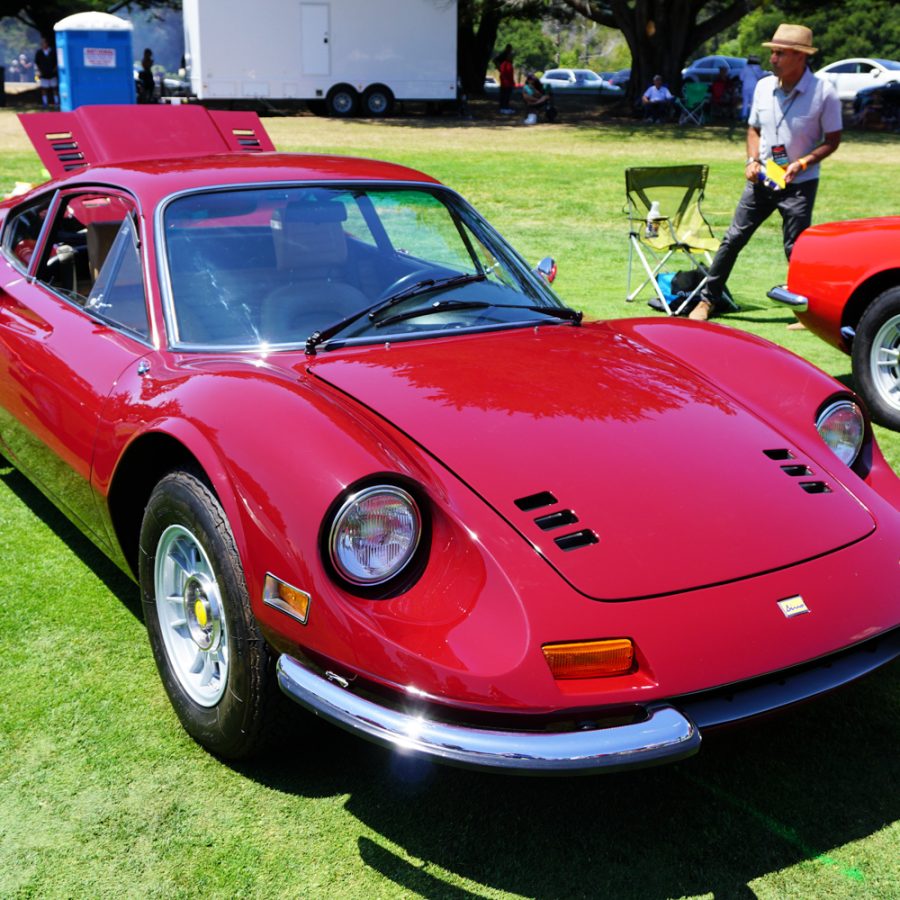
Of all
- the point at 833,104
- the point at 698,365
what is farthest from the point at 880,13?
the point at 698,365

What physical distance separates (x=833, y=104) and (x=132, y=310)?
538cm

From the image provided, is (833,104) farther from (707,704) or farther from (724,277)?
(707,704)

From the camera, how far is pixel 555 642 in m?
2.19

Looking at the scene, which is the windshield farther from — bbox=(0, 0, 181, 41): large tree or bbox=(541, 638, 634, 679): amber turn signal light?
bbox=(0, 0, 181, 41): large tree

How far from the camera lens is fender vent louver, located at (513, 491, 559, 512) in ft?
8.04

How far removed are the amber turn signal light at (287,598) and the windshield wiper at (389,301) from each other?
3.03 ft

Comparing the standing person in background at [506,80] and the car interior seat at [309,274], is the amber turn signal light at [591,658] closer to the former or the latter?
the car interior seat at [309,274]

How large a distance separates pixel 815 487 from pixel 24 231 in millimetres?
3229

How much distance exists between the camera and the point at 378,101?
1102 inches

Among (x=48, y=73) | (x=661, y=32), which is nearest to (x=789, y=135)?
(x=661, y=32)

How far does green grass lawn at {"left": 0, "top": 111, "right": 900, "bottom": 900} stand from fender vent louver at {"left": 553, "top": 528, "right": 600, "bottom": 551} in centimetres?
50

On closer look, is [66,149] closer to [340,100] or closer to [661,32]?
[340,100]

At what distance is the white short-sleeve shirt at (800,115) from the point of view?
7039 millimetres

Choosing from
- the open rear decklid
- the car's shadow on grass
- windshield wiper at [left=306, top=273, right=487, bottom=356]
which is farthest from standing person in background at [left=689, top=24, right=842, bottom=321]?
the car's shadow on grass
